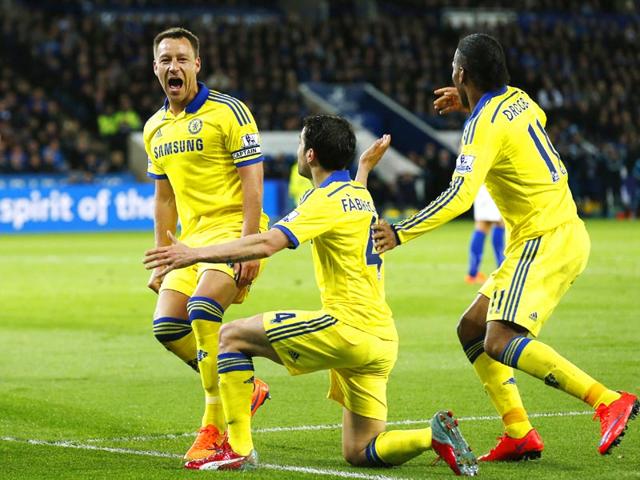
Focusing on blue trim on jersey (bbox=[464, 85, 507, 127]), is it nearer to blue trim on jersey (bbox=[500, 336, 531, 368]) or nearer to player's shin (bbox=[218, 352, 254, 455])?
blue trim on jersey (bbox=[500, 336, 531, 368])

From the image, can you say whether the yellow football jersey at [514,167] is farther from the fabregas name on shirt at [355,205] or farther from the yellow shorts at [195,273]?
the yellow shorts at [195,273]

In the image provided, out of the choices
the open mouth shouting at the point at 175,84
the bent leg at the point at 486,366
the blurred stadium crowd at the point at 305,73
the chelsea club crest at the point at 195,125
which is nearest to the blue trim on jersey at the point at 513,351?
the bent leg at the point at 486,366

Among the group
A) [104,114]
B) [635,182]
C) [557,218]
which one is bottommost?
[635,182]

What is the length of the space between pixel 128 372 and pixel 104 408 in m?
1.66

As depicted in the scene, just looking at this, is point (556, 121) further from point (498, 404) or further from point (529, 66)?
point (498, 404)

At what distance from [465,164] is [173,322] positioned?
6.35 feet

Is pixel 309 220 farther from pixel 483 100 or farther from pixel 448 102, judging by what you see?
pixel 448 102

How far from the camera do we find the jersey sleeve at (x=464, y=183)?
6094 millimetres

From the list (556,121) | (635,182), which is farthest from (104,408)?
(556,121)

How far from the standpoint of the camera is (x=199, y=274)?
701 cm

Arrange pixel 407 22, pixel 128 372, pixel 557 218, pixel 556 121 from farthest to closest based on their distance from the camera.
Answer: pixel 407 22, pixel 556 121, pixel 128 372, pixel 557 218

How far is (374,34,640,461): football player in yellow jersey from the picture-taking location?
6223mm

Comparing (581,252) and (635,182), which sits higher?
(581,252)

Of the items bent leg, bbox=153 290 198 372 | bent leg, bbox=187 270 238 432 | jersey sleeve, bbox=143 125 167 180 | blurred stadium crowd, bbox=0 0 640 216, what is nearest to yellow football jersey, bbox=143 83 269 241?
jersey sleeve, bbox=143 125 167 180
